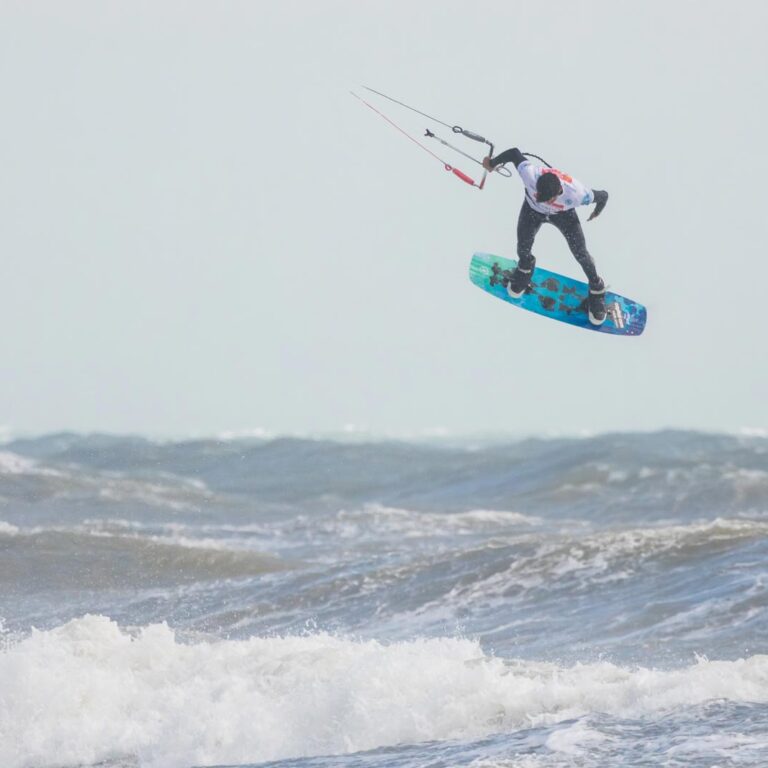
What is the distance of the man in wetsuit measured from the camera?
1445cm

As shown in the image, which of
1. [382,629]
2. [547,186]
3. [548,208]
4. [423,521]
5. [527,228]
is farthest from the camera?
[423,521]

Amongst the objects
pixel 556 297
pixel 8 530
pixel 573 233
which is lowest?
pixel 8 530

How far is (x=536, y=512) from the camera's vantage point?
109 ft

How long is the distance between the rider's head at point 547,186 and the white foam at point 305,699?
13.8ft

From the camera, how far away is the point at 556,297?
16938 mm

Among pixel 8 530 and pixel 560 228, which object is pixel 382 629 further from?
pixel 8 530

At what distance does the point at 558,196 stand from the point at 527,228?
0.59 m

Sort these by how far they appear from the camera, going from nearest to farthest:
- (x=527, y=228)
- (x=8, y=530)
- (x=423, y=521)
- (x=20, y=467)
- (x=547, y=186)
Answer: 1. (x=547, y=186)
2. (x=527, y=228)
3. (x=8, y=530)
4. (x=423, y=521)
5. (x=20, y=467)

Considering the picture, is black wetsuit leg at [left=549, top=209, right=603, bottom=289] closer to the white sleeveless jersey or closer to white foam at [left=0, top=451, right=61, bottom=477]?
the white sleeveless jersey

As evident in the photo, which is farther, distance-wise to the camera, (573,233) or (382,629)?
(382,629)

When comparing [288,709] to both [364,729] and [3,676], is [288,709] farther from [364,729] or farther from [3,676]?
[3,676]

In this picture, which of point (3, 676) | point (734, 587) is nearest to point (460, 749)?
point (3, 676)

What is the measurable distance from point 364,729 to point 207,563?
11.0 meters

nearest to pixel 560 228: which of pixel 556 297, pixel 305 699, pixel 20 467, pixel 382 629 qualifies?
pixel 556 297
